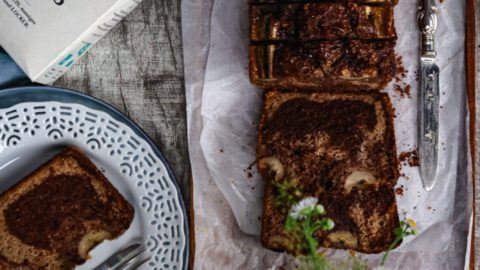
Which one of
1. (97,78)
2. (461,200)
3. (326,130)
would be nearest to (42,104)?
(97,78)

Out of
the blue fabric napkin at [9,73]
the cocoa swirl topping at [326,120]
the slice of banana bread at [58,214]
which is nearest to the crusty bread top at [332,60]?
the cocoa swirl topping at [326,120]

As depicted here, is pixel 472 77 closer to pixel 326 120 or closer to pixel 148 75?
pixel 326 120

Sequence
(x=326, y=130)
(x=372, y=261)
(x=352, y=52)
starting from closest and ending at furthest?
1. (x=352, y=52)
2. (x=326, y=130)
3. (x=372, y=261)

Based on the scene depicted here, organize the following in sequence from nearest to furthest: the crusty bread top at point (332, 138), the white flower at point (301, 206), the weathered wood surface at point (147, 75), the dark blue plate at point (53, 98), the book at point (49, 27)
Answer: the white flower at point (301, 206) < the book at point (49, 27) < the crusty bread top at point (332, 138) < the dark blue plate at point (53, 98) < the weathered wood surface at point (147, 75)

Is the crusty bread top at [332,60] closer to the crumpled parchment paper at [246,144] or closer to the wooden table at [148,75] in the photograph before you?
the crumpled parchment paper at [246,144]

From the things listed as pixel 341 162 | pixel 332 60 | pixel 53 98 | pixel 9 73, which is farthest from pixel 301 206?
pixel 9 73

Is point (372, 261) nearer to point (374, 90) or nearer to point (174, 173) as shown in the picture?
point (374, 90)
